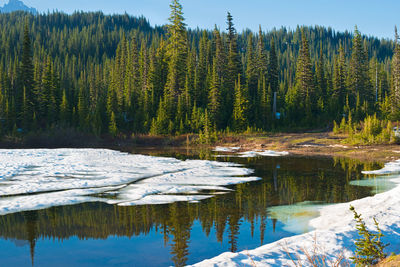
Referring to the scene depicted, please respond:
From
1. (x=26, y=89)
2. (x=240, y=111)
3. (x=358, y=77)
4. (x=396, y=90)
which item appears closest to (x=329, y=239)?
(x=240, y=111)

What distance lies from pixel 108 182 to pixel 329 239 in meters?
11.8

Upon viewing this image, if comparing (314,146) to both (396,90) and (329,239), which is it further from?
(329,239)

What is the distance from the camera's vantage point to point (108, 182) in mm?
16828

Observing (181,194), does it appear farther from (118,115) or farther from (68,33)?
(68,33)

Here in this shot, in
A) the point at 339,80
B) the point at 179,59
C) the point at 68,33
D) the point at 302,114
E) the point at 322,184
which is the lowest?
the point at 322,184

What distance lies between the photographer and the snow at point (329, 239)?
660 cm

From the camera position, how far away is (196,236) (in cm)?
928

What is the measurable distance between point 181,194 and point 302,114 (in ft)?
156

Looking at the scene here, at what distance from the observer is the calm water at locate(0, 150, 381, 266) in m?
8.00

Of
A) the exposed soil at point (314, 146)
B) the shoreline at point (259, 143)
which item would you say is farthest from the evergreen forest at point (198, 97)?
the exposed soil at point (314, 146)

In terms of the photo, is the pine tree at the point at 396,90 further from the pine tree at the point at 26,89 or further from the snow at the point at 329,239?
the pine tree at the point at 26,89

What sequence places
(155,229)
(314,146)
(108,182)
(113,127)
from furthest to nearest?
(113,127), (314,146), (108,182), (155,229)

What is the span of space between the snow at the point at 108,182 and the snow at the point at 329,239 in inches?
210

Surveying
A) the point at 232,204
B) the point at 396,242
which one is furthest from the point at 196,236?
the point at 396,242
